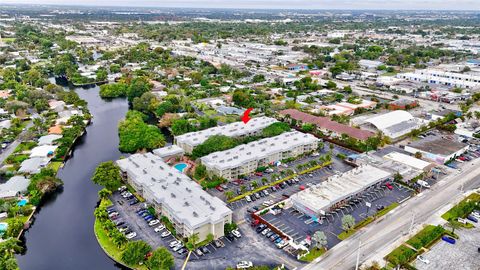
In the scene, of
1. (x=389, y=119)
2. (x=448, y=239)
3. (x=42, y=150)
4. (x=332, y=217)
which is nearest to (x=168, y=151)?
(x=42, y=150)

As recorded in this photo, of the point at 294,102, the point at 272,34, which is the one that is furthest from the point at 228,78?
the point at 272,34

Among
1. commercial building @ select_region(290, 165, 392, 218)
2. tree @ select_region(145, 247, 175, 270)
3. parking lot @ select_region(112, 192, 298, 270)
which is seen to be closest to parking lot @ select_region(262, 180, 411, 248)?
commercial building @ select_region(290, 165, 392, 218)

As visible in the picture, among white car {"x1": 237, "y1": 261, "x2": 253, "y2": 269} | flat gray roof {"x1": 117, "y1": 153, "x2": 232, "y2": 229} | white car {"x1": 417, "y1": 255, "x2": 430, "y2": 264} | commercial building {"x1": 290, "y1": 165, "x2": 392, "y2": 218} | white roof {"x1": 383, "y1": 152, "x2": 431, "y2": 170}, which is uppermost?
flat gray roof {"x1": 117, "y1": 153, "x2": 232, "y2": 229}

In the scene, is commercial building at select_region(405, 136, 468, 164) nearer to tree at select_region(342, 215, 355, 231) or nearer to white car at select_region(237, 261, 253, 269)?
tree at select_region(342, 215, 355, 231)

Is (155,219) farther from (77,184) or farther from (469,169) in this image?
(469,169)

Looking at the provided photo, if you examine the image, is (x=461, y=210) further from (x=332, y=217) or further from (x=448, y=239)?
(x=332, y=217)

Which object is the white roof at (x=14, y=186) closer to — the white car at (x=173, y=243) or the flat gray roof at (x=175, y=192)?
the flat gray roof at (x=175, y=192)

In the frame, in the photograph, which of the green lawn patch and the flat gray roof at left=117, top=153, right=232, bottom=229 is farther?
the green lawn patch
